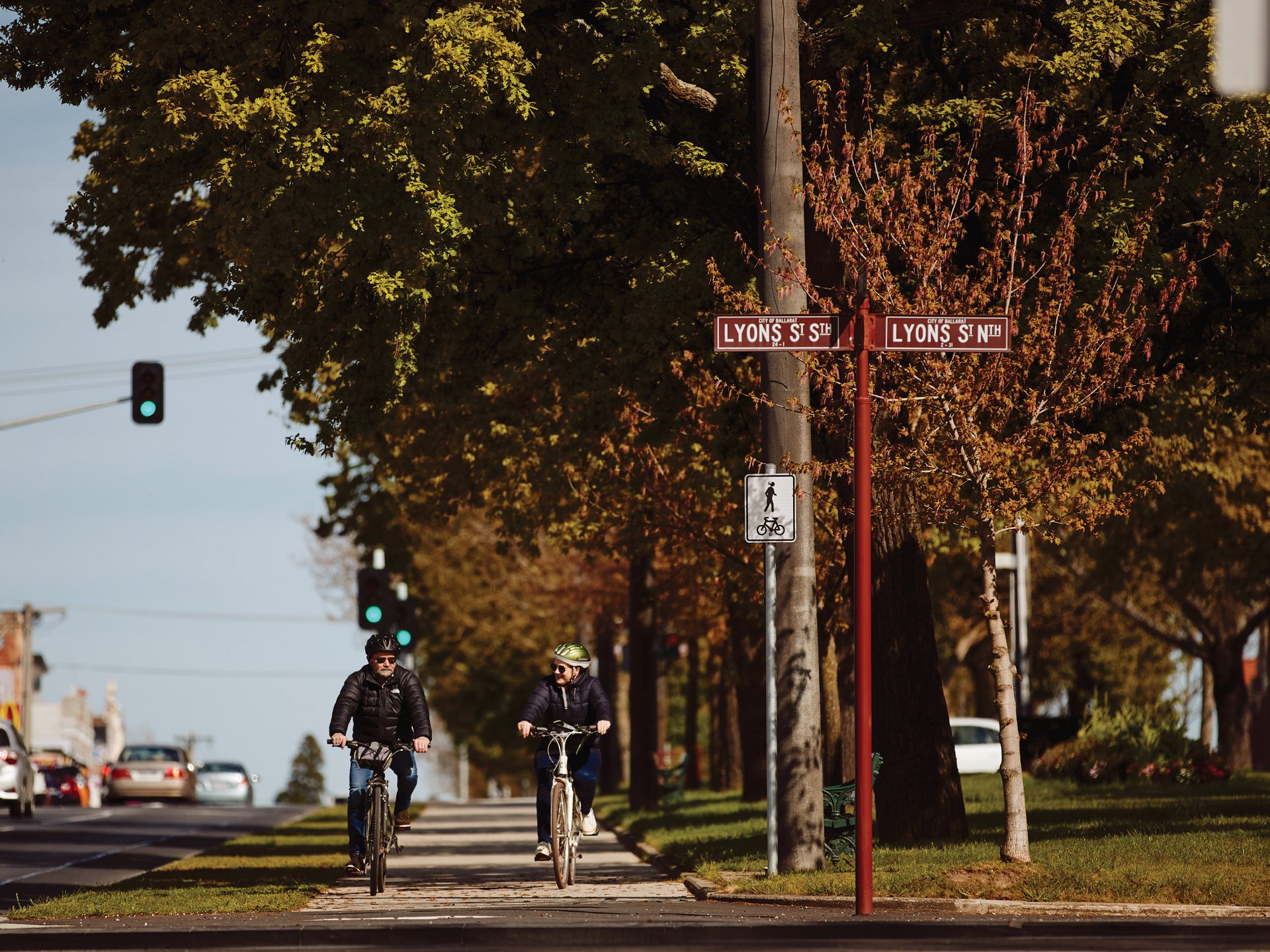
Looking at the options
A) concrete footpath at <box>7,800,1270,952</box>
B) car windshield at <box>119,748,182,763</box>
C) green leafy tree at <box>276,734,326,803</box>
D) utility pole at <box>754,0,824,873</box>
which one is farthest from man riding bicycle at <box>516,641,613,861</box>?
green leafy tree at <box>276,734,326,803</box>

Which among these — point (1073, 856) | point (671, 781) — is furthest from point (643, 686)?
point (1073, 856)

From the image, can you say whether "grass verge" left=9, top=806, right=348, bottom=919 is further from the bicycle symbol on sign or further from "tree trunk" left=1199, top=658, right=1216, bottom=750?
"tree trunk" left=1199, top=658, right=1216, bottom=750

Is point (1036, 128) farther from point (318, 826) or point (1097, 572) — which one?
point (1097, 572)

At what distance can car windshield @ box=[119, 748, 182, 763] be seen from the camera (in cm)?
4688

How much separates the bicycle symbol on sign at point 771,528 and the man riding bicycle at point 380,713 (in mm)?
2842

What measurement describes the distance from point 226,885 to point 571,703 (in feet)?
13.3

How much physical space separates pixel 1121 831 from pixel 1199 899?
5.02 m

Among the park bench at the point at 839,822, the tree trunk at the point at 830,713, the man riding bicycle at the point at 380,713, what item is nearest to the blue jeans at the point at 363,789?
the man riding bicycle at the point at 380,713

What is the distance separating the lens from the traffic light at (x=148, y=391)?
25.7 m

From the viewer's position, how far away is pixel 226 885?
17.1 m

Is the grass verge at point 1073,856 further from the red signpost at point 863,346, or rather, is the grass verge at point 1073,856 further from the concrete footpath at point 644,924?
the red signpost at point 863,346

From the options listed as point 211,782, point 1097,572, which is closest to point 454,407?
point 1097,572

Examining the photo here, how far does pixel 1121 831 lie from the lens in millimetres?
17875

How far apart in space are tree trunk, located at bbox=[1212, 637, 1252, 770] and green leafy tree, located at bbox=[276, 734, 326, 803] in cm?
13914
